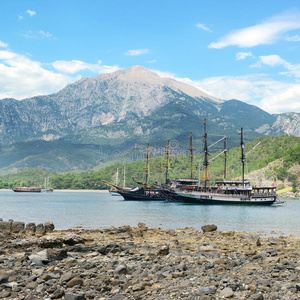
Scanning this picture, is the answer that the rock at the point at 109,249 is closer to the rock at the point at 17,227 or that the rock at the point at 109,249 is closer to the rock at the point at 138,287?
the rock at the point at 138,287

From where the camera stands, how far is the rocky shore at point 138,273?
52.4ft

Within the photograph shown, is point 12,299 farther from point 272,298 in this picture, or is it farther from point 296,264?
point 296,264

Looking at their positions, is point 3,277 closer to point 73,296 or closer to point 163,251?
point 73,296

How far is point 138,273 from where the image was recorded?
19.4 m

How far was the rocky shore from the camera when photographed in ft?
52.4

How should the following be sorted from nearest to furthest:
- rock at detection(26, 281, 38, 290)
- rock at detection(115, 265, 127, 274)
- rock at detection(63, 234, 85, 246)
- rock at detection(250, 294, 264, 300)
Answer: rock at detection(250, 294, 264, 300) → rock at detection(26, 281, 38, 290) → rock at detection(115, 265, 127, 274) → rock at detection(63, 234, 85, 246)

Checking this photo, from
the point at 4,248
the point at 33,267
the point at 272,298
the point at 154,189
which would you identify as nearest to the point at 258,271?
the point at 272,298

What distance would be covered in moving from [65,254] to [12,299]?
7650 millimetres

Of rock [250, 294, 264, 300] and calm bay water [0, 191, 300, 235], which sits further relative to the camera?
calm bay water [0, 191, 300, 235]

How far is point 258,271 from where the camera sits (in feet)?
65.5

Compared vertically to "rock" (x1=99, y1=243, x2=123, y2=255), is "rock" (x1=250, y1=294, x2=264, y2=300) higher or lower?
higher

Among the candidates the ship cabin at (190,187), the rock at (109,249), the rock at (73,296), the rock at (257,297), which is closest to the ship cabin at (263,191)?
the ship cabin at (190,187)

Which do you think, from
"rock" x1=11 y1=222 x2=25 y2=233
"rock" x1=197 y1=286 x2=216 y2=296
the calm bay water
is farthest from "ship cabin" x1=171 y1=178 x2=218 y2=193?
"rock" x1=197 y1=286 x2=216 y2=296

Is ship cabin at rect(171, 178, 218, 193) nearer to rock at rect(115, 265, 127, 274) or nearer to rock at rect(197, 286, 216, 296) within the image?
rock at rect(115, 265, 127, 274)
